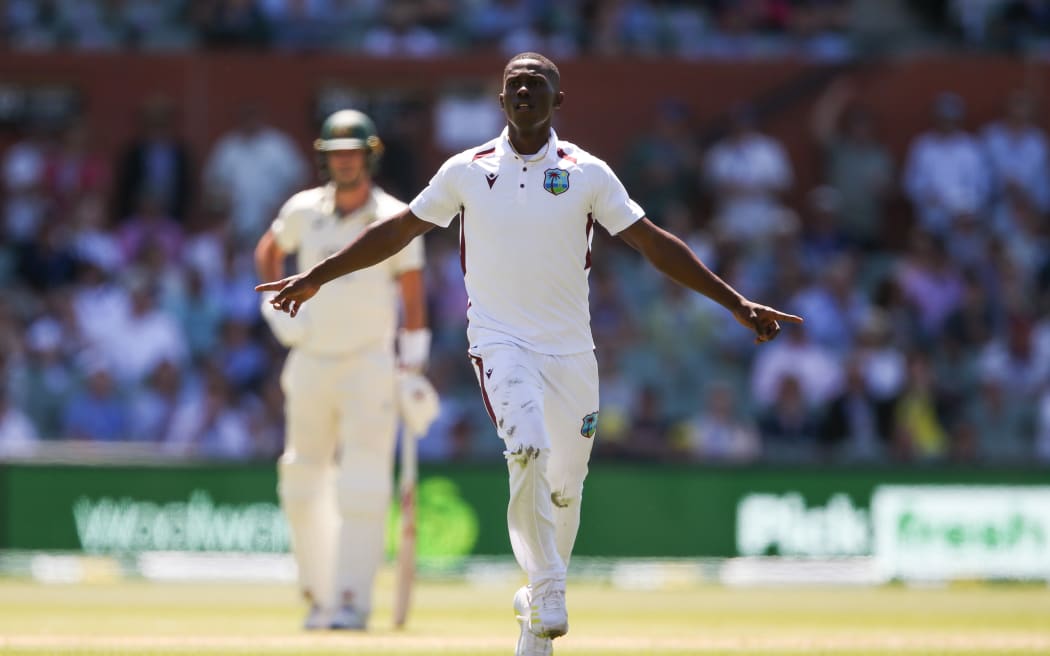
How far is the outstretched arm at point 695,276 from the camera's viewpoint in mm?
7297

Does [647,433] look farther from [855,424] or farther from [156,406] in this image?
[156,406]

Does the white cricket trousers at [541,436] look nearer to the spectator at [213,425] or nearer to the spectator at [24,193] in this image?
the spectator at [213,425]

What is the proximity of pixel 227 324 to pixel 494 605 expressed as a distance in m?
5.44

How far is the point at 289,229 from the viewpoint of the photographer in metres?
9.98

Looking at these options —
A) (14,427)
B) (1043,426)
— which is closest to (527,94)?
(14,427)

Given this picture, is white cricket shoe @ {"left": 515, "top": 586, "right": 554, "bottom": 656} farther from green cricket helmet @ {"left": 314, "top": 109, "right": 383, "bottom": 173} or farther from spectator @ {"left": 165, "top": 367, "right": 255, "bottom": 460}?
spectator @ {"left": 165, "top": 367, "right": 255, "bottom": 460}

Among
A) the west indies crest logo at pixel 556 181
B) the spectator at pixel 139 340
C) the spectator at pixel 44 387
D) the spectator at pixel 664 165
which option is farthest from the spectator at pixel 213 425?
the west indies crest logo at pixel 556 181

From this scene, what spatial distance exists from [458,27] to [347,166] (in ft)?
32.7

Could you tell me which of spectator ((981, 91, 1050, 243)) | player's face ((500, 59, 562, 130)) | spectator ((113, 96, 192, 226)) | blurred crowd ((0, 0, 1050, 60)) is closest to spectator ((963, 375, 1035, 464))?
spectator ((981, 91, 1050, 243))

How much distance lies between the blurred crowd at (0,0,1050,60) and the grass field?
23.4 ft

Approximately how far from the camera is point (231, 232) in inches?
706

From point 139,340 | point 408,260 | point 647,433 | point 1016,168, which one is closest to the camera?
point 408,260

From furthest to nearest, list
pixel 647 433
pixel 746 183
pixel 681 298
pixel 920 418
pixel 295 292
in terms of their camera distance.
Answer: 1. pixel 746 183
2. pixel 681 298
3. pixel 920 418
4. pixel 647 433
5. pixel 295 292

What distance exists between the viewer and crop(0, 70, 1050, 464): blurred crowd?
16047 mm
